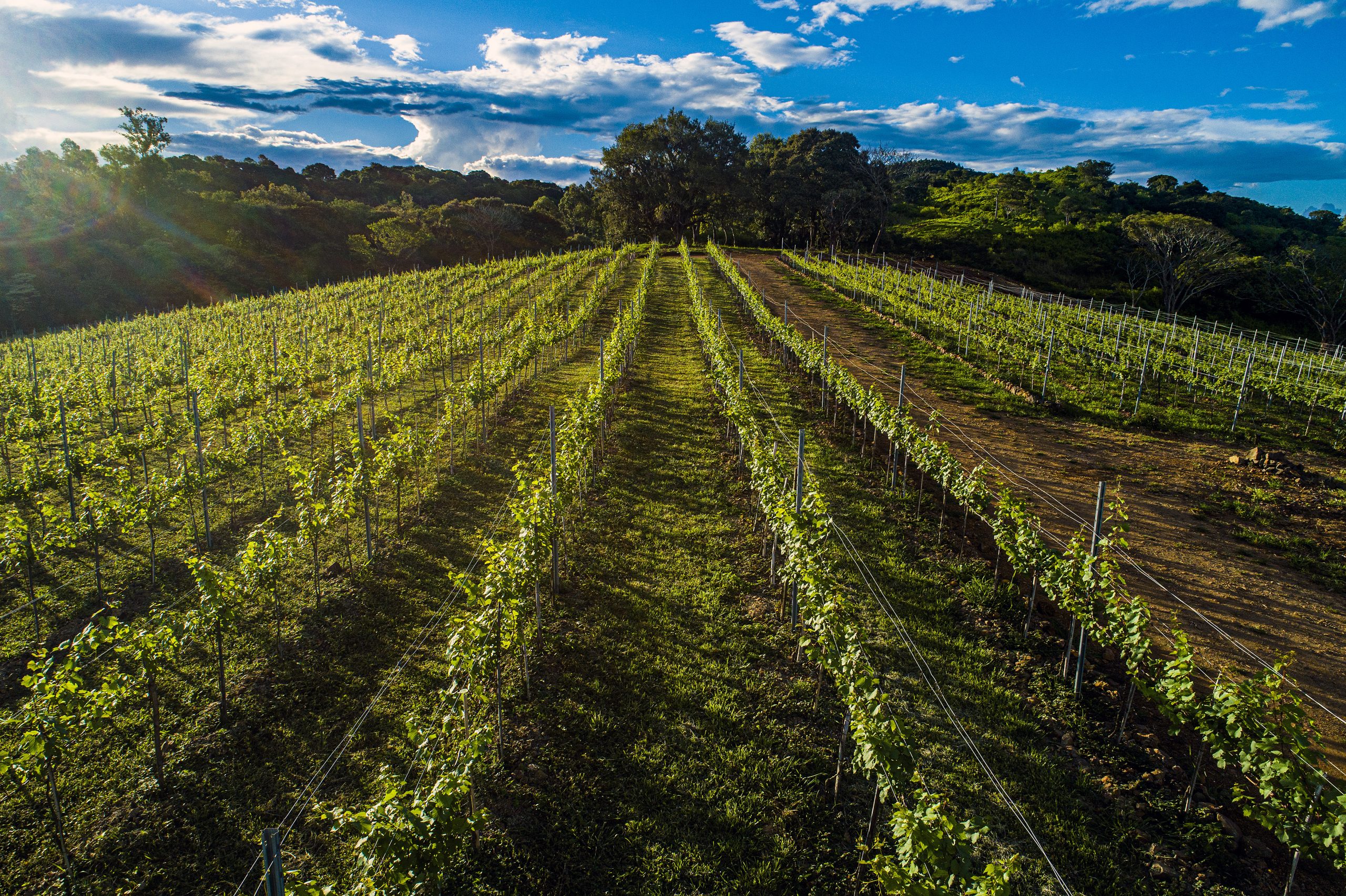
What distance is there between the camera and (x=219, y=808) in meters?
5.70

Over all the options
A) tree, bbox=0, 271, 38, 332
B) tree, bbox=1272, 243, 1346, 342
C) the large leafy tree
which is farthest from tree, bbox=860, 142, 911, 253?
tree, bbox=0, 271, 38, 332

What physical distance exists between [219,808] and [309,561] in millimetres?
4699

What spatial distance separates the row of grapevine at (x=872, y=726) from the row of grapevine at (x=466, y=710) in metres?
2.89

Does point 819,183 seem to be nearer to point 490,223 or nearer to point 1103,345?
point 490,223

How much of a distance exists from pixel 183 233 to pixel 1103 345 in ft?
202

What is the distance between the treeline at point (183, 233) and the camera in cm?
4069

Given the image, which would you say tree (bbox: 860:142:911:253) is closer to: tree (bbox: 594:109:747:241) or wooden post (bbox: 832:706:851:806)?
tree (bbox: 594:109:747:241)

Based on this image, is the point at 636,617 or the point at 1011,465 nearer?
the point at 636,617

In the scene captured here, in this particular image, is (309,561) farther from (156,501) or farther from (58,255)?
(58,255)

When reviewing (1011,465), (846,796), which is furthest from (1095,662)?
(1011,465)

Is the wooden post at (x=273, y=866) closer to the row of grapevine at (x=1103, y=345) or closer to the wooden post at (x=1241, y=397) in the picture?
the row of grapevine at (x=1103, y=345)

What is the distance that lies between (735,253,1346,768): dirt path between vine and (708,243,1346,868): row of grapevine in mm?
A: 527

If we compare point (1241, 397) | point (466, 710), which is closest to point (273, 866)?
point (466, 710)

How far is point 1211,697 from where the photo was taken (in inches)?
216
